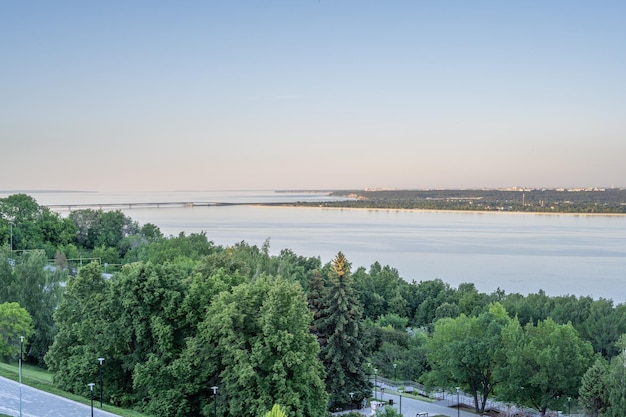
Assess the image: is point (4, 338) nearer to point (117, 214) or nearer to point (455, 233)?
point (117, 214)

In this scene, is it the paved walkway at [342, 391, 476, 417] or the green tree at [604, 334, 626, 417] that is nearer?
the green tree at [604, 334, 626, 417]

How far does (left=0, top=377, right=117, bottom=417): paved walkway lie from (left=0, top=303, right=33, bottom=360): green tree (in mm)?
6465

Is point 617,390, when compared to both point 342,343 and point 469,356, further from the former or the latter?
point 342,343

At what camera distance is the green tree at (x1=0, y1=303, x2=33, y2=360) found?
93.8 feet

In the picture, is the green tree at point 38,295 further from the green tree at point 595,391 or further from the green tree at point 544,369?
the green tree at point 595,391

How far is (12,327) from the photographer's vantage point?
28984mm

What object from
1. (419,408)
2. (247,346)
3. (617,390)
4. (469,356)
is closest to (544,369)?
(469,356)

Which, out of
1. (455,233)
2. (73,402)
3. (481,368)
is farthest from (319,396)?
(455,233)

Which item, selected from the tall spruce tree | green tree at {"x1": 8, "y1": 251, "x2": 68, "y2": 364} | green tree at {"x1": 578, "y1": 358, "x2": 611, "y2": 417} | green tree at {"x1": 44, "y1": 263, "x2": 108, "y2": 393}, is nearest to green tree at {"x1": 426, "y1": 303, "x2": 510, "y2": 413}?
green tree at {"x1": 578, "y1": 358, "x2": 611, "y2": 417}

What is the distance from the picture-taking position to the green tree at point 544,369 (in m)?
28.6

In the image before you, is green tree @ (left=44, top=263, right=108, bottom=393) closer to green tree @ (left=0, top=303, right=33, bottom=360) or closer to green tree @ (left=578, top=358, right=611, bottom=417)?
green tree @ (left=0, top=303, right=33, bottom=360)

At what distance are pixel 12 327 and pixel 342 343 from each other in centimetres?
1445

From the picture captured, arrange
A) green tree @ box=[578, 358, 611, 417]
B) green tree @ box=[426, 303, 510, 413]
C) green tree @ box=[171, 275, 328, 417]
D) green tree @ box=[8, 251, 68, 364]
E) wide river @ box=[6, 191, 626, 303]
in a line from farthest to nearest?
wide river @ box=[6, 191, 626, 303], green tree @ box=[8, 251, 68, 364], green tree @ box=[426, 303, 510, 413], green tree @ box=[578, 358, 611, 417], green tree @ box=[171, 275, 328, 417]

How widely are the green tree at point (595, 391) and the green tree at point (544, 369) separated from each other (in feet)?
6.79
